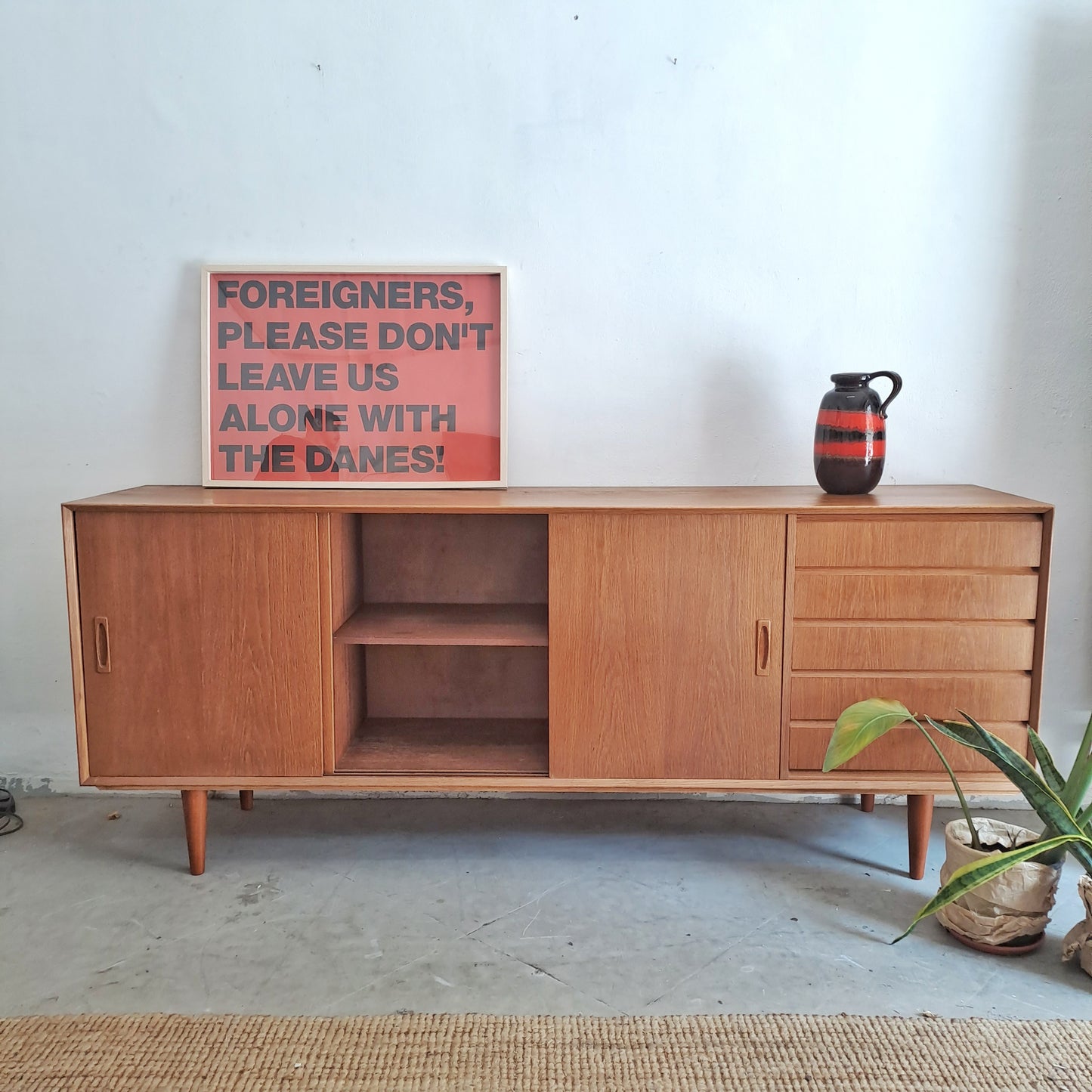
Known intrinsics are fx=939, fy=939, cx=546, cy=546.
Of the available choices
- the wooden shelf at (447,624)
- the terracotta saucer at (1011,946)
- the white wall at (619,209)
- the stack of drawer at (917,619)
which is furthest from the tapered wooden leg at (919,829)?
the wooden shelf at (447,624)

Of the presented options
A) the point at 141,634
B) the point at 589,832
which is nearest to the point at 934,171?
the point at 589,832

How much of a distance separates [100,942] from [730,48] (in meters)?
2.36

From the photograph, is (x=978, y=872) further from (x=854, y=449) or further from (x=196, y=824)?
(x=196, y=824)

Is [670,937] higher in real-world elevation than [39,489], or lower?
lower

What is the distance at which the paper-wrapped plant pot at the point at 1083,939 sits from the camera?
1.71 meters

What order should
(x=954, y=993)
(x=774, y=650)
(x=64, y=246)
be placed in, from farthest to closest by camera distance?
(x=64, y=246) < (x=774, y=650) < (x=954, y=993)

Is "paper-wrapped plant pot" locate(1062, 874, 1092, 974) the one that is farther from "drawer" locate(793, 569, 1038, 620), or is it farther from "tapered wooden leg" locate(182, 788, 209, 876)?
"tapered wooden leg" locate(182, 788, 209, 876)

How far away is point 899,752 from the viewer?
78.5 inches

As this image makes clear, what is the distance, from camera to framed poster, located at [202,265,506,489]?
230 cm

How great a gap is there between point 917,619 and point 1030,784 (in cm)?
37

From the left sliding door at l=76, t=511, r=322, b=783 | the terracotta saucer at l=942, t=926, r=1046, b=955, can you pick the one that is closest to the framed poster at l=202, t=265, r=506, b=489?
the left sliding door at l=76, t=511, r=322, b=783

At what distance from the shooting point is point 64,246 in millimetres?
2309

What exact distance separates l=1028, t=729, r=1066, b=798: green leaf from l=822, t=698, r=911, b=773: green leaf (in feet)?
0.82

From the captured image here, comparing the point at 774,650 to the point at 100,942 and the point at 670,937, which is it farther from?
the point at 100,942
